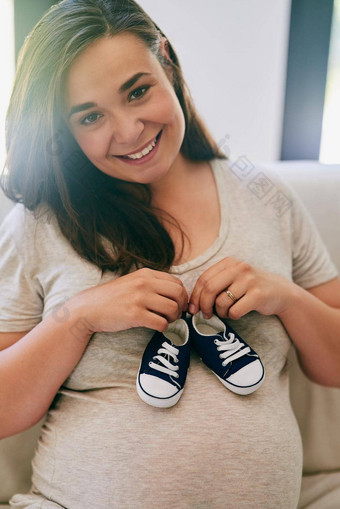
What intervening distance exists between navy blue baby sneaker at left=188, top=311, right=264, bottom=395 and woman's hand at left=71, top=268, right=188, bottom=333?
7 centimetres

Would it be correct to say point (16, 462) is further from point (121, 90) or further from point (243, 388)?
point (121, 90)

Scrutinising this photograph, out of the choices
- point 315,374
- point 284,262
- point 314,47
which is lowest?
point 315,374

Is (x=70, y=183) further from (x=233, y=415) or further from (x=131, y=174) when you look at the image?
(x=233, y=415)

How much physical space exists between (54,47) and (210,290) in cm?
47

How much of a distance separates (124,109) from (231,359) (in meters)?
0.45

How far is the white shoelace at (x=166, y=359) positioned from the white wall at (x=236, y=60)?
1.08 metres

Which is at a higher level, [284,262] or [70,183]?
[70,183]

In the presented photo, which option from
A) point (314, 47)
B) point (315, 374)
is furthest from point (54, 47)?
point (314, 47)

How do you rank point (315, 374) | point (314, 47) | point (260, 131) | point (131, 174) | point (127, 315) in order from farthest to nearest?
1. point (260, 131)
2. point (314, 47)
3. point (315, 374)
4. point (131, 174)
5. point (127, 315)

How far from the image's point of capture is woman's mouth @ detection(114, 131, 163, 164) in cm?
86

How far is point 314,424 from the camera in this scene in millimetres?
1122

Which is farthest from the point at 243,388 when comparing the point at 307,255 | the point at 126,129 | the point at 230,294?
the point at 126,129

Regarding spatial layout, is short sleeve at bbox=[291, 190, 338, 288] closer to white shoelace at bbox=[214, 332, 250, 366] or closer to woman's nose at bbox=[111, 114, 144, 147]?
white shoelace at bbox=[214, 332, 250, 366]

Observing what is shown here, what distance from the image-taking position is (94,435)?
78cm
